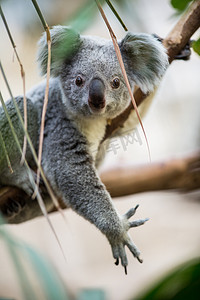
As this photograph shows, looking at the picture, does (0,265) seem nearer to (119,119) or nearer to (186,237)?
(186,237)

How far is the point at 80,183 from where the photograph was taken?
2303mm

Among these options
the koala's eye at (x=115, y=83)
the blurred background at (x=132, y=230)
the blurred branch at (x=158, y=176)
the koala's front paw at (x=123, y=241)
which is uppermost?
the koala's eye at (x=115, y=83)

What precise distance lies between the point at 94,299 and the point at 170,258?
16.1 feet

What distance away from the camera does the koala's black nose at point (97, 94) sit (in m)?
1.97

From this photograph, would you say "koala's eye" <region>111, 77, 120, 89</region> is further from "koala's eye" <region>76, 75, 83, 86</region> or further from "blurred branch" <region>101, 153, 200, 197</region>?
"blurred branch" <region>101, 153, 200, 197</region>

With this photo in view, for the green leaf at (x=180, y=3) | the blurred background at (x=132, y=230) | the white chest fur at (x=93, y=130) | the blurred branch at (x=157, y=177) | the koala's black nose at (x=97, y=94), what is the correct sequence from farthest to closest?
the blurred background at (x=132, y=230) < the blurred branch at (x=157, y=177) < the white chest fur at (x=93, y=130) < the koala's black nose at (x=97, y=94) < the green leaf at (x=180, y=3)

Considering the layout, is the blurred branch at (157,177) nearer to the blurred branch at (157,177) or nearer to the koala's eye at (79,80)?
the blurred branch at (157,177)

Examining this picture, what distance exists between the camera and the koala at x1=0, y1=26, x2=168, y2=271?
81.8 inches

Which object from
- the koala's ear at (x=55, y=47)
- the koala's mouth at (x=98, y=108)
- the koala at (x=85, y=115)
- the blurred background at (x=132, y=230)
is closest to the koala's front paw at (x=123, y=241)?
the koala at (x=85, y=115)

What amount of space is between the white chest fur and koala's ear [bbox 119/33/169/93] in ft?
1.34

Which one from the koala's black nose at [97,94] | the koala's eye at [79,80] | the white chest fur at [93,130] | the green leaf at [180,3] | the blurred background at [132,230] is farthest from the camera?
the blurred background at [132,230]

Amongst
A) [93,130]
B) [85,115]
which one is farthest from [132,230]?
[85,115]

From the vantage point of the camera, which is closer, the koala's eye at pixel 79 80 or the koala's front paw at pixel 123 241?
the koala's front paw at pixel 123 241

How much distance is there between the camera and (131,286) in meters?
4.89
